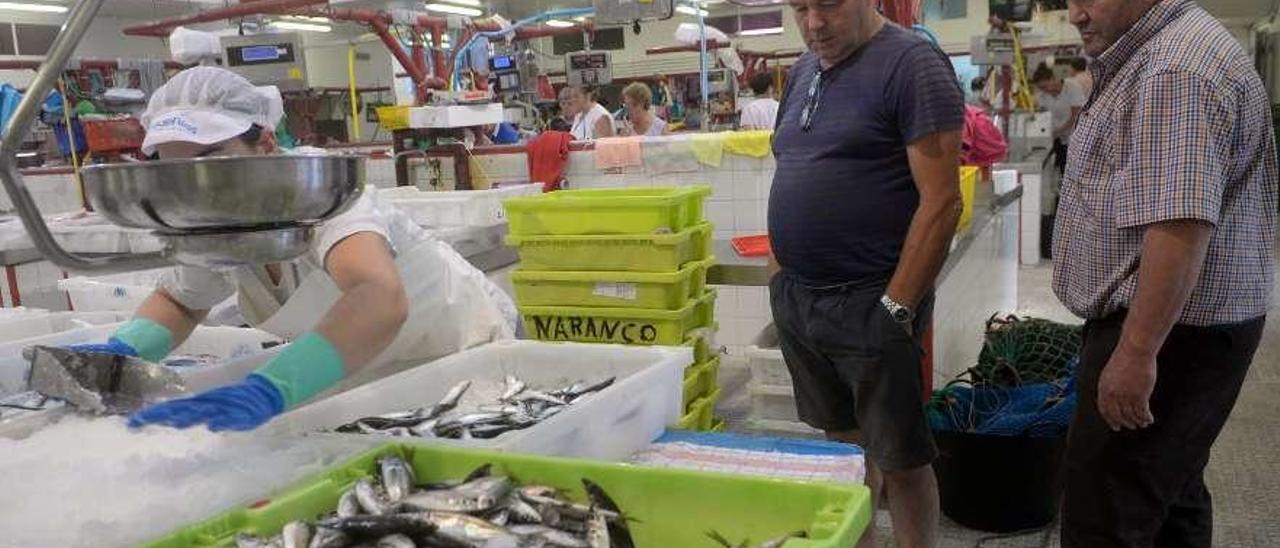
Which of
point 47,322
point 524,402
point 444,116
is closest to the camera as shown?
point 524,402

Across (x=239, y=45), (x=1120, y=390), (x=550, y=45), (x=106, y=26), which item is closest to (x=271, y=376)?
(x=1120, y=390)

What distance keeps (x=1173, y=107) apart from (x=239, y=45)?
501 centimetres

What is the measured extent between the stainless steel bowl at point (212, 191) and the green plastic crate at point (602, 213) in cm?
209

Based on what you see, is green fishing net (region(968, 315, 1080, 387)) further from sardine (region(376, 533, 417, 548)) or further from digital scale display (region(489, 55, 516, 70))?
digital scale display (region(489, 55, 516, 70))

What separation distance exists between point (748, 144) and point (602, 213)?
1761mm

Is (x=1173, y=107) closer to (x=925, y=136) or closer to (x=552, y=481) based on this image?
(x=925, y=136)

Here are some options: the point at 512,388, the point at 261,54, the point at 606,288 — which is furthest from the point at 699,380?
the point at 261,54

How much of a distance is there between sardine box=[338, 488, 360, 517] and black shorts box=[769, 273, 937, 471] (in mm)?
1270

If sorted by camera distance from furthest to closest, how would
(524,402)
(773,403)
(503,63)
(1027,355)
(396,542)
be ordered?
(503,63)
(773,403)
(1027,355)
(524,402)
(396,542)

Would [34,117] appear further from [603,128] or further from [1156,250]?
[603,128]

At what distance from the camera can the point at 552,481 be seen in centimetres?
146

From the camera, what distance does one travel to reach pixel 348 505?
4.61ft

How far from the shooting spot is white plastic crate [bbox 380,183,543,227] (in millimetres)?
4266

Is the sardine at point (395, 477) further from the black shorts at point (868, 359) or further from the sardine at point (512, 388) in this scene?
the black shorts at point (868, 359)
